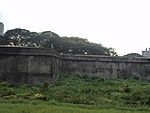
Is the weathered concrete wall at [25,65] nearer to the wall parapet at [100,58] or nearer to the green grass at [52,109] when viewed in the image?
the wall parapet at [100,58]

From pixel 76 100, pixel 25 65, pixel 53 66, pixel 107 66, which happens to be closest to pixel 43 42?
pixel 107 66

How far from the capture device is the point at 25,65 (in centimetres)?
1964

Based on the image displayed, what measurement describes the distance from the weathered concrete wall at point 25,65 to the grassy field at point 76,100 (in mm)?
908

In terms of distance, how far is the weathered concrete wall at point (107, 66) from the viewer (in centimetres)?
2322

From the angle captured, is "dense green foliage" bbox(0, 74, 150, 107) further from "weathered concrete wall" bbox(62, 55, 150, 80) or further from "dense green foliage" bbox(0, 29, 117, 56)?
"dense green foliage" bbox(0, 29, 117, 56)

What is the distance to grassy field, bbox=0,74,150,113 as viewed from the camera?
10953 millimetres

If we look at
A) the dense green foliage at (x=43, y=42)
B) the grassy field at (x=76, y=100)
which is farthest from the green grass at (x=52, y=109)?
the dense green foliage at (x=43, y=42)

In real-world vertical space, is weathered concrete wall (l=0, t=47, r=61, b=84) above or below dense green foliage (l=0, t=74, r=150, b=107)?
above

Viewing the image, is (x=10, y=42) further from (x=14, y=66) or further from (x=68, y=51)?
(x=14, y=66)

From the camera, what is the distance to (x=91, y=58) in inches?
920

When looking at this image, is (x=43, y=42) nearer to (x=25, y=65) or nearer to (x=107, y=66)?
(x=107, y=66)

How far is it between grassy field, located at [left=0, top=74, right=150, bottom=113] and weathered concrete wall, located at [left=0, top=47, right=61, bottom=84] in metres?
0.91

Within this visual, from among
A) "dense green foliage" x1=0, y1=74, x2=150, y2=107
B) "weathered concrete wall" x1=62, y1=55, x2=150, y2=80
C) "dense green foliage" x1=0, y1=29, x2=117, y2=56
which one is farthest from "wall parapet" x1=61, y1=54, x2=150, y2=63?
"dense green foliage" x1=0, y1=29, x2=117, y2=56

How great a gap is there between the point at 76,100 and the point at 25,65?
7.24 metres
